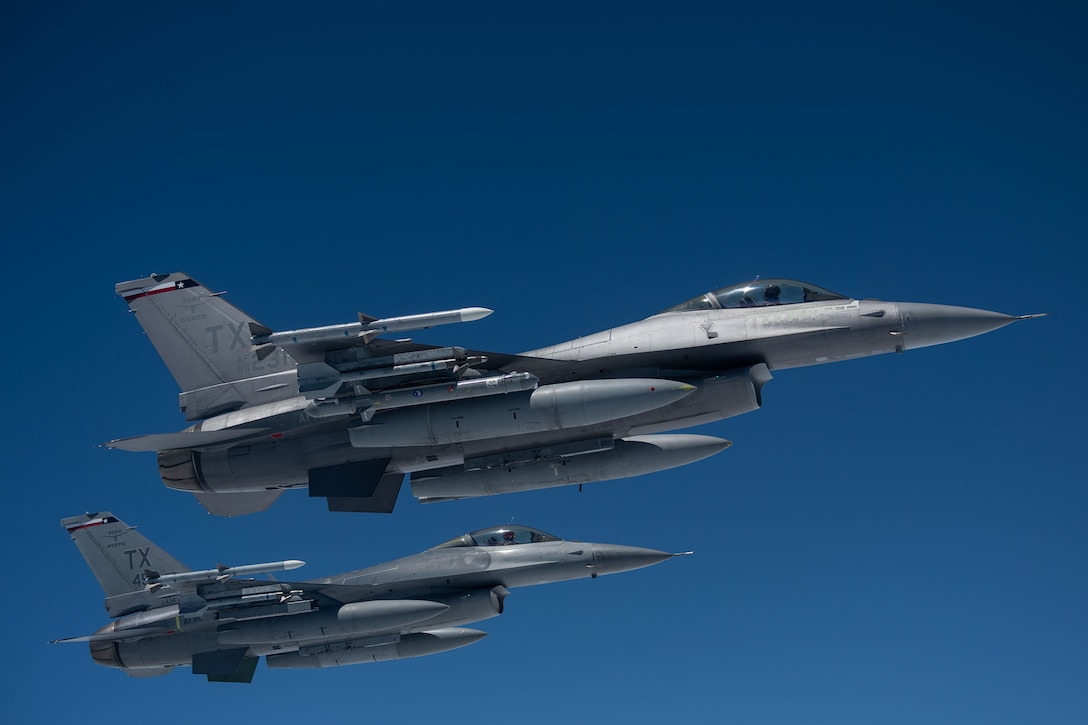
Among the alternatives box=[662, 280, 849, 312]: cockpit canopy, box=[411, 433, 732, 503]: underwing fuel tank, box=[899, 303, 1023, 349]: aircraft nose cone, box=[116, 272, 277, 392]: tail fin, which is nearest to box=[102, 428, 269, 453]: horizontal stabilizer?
box=[116, 272, 277, 392]: tail fin

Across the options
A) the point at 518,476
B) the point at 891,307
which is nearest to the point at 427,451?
the point at 518,476

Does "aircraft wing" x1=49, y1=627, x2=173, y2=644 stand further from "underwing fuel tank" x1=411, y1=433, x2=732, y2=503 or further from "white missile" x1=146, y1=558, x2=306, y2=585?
"underwing fuel tank" x1=411, y1=433, x2=732, y2=503

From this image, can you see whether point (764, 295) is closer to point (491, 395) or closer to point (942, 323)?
point (942, 323)

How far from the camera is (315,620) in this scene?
26.1 metres

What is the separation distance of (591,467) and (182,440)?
8865 mm

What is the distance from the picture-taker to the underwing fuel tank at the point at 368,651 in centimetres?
2692

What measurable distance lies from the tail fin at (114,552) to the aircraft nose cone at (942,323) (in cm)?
2407

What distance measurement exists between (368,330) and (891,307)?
33.4 ft

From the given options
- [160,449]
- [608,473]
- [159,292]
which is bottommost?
[608,473]

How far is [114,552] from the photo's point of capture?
31516 mm

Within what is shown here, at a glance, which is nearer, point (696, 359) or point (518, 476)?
point (696, 359)

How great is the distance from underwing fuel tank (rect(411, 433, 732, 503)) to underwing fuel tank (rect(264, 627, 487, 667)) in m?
7.64

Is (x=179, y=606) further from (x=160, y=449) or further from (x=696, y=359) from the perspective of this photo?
(x=696, y=359)

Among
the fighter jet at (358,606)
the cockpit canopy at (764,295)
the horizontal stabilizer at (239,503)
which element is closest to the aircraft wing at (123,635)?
the fighter jet at (358,606)
